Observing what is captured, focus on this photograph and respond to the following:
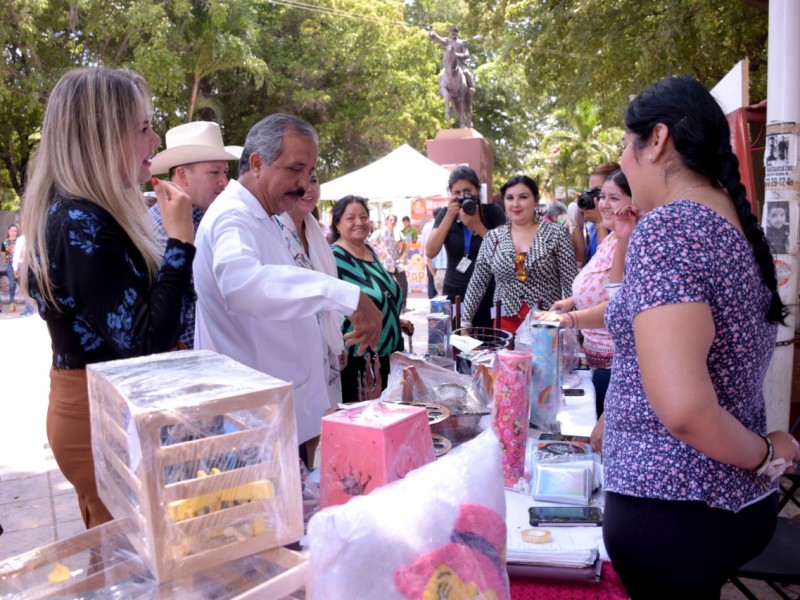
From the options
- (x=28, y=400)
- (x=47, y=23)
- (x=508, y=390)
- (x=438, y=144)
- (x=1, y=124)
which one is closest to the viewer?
(x=508, y=390)

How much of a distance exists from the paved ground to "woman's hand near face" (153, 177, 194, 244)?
4.55 feet

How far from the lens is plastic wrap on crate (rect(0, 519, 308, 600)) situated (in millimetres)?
951

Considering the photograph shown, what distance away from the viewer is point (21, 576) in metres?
1.01

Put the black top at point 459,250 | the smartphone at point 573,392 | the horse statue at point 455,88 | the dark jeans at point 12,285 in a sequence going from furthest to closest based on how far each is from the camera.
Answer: the dark jeans at point 12,285 → the horse statue at point 455,88 → the black top at point 459,250 → the smartphone at point 573,392

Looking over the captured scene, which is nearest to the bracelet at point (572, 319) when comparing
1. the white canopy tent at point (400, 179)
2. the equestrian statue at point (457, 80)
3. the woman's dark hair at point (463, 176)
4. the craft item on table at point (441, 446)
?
the craft item on table at point (441, 446)

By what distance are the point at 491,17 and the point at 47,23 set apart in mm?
9374

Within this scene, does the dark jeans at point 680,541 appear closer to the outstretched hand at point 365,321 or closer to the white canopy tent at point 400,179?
the outstretched hand at point 365,321

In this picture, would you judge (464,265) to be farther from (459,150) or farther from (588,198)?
(459,150)

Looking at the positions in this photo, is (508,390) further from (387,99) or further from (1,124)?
(387,99)

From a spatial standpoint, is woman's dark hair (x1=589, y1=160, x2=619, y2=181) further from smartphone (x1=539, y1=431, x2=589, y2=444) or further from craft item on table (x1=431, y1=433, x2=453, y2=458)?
craft item on table (x1=431, y1=433, x2=453, y2=458)

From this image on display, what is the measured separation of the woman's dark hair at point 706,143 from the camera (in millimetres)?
1293

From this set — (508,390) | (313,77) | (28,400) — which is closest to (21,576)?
(508,390)

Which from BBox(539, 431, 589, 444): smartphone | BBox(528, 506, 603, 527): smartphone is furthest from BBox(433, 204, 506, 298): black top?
BBox(528, 506, 603, 527): smartphone

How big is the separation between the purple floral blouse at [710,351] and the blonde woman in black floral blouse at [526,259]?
236cm
